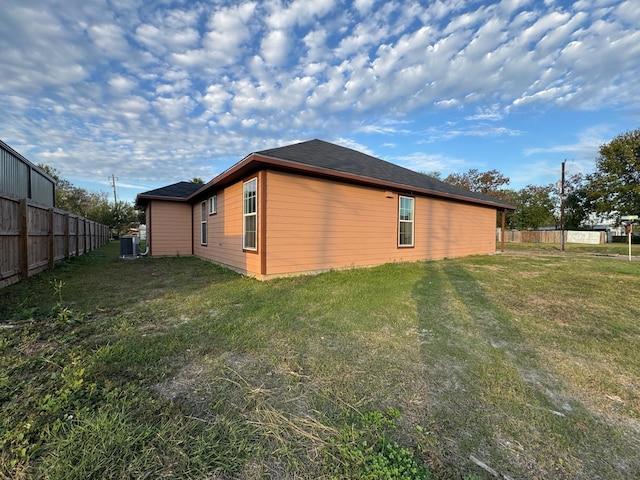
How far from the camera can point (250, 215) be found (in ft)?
23.7

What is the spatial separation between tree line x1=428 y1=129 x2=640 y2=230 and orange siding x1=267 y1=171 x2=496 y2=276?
16011 mm

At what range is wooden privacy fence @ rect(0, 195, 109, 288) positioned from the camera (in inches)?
208

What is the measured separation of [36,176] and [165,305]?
13.0 metres

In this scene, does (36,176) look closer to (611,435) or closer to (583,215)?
(611,435)

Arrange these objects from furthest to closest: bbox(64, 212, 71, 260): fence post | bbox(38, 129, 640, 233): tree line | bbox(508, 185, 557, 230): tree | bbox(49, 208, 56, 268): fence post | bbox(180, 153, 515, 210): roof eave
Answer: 1. bbox(508, 185, 557, 230): tree
2. bbox(38, 129, 640, 233): tree line
3. bbox(64, 212, 71, 260): fence post
4. bbox(49, 208, 56, 268): fence post
5. bbox(180, 153, 515, 210): roof eave

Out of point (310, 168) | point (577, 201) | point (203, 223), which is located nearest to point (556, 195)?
point (577, 201)

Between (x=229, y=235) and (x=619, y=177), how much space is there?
35.6m

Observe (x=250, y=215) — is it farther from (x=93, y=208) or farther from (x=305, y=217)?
(x=93, y=208)

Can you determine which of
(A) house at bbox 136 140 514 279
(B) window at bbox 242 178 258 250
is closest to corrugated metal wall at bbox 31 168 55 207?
(A) house at bbox 136 140 514 279

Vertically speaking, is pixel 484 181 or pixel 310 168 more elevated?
pixel 484 181

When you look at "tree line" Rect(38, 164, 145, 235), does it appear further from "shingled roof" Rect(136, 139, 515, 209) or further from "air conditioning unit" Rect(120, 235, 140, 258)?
"shingled roof" Rect(136, 139, 515, 209)

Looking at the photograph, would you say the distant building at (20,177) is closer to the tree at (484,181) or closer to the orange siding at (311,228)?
the orange siding at (311,228)

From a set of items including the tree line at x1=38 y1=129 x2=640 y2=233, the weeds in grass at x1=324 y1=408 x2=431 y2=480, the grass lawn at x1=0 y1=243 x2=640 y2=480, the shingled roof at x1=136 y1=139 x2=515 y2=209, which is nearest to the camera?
the weeds in grass at x1=324 y1=408 x2=431 y2=480

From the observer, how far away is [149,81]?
1013cm
